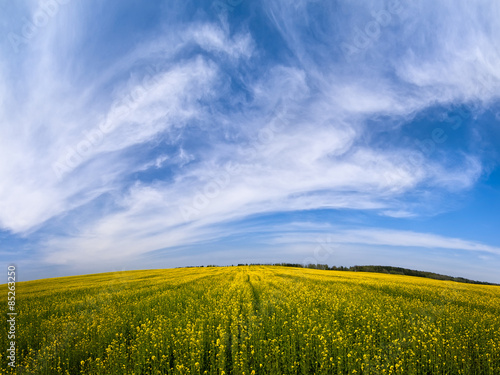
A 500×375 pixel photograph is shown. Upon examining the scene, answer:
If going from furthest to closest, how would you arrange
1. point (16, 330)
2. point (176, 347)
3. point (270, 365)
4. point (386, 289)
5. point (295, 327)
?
point (386, 289)
point (16, 330)
point (295, 327)
point (176, 347)
point (270, 365)

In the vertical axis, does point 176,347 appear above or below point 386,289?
above

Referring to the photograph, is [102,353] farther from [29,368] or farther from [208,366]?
[208,366]

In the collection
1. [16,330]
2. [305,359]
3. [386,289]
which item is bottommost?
[386,289]

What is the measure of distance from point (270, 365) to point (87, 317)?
925 centimetres

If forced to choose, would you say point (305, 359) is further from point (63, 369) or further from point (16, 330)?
point (16, 330)

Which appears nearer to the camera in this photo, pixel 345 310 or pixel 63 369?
pixel 63 369

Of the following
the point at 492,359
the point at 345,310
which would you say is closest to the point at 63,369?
the point at 345,310

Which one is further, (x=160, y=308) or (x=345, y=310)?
(x=160, y=308)

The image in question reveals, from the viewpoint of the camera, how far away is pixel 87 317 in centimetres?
1095

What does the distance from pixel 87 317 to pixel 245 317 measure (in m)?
7.15

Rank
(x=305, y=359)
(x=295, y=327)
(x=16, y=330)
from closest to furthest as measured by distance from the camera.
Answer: (x=305, y=359), (x=295, y=327), (x=16, y=330)

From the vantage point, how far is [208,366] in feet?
21.8

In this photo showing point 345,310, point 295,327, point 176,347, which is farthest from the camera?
point 345,310

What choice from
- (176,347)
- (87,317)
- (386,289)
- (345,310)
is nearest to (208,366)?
(176,347)
